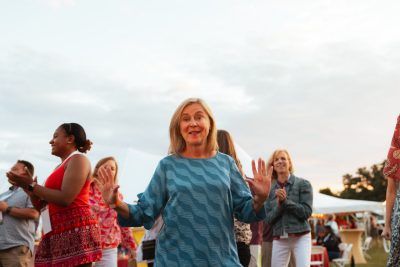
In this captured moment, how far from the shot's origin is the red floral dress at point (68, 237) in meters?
4.53

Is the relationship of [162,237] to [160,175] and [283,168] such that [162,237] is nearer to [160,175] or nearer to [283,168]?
[160,175]

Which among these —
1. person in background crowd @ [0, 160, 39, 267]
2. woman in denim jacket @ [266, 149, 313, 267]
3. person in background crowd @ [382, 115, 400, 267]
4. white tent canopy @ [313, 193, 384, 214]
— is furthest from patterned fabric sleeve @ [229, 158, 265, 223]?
white tent canopy @ [313, 193, 384, 214]

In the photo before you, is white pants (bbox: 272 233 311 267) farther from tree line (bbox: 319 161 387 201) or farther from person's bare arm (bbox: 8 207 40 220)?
tree line (bbox: 319 161 387 201)

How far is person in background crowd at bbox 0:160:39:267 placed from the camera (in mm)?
6660

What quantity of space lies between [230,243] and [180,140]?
2.38ft

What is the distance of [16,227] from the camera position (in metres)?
6.73

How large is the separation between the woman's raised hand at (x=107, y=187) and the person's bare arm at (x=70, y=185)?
3.71 feet

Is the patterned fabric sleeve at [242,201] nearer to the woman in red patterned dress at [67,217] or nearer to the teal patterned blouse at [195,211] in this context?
the teal patterned blouse at [195,211]

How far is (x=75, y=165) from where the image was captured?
4.63m

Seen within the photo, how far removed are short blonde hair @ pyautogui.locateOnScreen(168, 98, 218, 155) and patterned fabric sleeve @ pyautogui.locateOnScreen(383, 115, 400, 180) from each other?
1.31 metres

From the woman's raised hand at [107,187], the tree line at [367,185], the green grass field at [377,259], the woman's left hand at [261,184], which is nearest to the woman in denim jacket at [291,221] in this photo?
the woman's left hand at [261,184]

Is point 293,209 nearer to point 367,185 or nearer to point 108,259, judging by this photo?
point 108,259

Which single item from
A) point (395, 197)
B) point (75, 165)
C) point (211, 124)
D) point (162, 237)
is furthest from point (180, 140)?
point (395, 197)

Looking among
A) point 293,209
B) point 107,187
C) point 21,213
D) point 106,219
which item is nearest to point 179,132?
point 107,187
